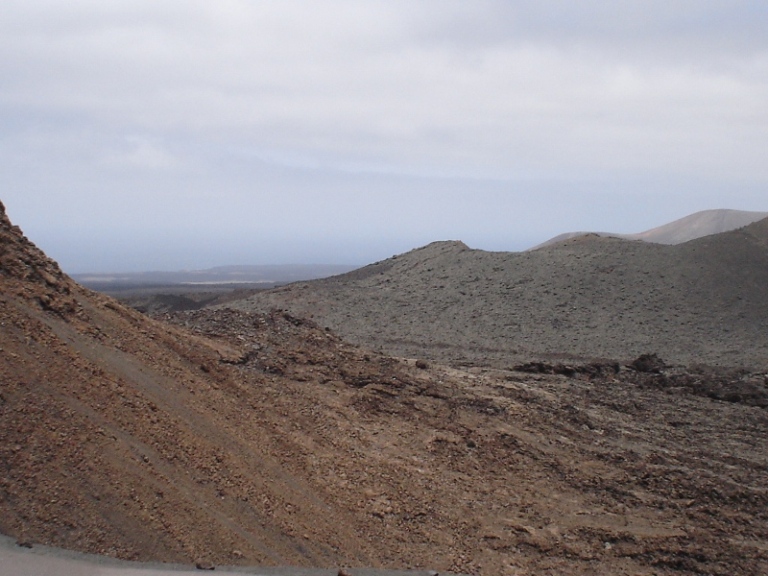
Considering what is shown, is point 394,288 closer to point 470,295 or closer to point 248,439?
point 470,295

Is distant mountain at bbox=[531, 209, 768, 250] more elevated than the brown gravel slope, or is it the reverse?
distant mountain at bbox=[531, 209, 768, 250]

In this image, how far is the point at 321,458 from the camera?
789cm

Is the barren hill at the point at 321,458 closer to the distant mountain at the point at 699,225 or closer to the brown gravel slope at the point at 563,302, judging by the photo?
the brown gravel slope at the point at 563,302

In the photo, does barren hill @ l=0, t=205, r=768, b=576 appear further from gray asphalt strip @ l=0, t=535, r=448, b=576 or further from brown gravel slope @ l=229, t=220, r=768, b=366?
brown gravel slope @ l=229, t=220, r=768, b=366

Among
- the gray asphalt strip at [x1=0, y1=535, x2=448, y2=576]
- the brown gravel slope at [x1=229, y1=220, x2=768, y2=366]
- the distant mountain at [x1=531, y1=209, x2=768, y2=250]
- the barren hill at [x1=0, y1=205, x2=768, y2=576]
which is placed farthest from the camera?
the distant mountain at [x1=531, y1=209, x2=768, y2=250]

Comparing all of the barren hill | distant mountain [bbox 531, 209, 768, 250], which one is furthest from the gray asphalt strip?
distant mountain [bbox 531, 209, 768, 250]

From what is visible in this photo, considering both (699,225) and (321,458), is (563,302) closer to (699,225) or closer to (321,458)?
(321,458)

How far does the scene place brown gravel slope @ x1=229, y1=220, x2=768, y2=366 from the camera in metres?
18.4

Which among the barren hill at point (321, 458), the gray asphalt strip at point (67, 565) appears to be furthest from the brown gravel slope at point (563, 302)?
the gray asphalt strip at point (67, 565)

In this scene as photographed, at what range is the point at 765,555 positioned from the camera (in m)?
7.86

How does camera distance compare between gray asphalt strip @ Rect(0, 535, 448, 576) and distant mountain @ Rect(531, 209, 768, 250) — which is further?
distant mountain @ Rect(531, 209, 768, 250)

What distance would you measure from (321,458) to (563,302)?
1480 centimetres

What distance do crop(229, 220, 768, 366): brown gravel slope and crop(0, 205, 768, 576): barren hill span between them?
556cm

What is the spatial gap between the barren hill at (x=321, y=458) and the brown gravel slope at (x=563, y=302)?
5.56 meters
